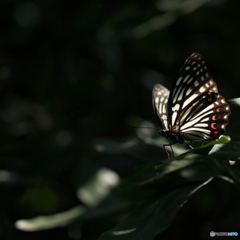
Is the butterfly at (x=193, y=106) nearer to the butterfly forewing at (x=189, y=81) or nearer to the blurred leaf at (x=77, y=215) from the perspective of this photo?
the butterfly forewing at (x=189, y=81)

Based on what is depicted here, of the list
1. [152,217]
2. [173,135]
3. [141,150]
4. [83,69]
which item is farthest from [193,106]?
[83,69]

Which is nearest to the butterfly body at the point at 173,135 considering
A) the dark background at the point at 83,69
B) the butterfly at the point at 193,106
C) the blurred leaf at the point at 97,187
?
the butterfly at the point at 193,106


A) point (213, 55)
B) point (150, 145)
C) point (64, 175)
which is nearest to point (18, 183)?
point (64, 175)

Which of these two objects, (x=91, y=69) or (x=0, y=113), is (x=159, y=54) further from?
(x=0, y=113)

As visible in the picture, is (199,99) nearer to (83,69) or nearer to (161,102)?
(161,102)

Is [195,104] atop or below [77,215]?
atop

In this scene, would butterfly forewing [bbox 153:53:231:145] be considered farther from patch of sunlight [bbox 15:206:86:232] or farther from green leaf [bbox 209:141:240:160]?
patch of sunlight [bbox 15:206:86:232]
